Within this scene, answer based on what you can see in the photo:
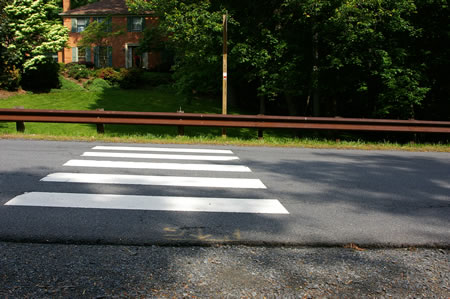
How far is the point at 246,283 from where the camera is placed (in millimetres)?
2881

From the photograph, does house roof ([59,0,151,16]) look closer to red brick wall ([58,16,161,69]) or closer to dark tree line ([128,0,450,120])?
red brick wall ([58,16,161,69])

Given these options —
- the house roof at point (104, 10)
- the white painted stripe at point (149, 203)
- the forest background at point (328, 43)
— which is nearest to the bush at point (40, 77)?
the house roof at point (104, 10)

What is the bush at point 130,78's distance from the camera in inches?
1276

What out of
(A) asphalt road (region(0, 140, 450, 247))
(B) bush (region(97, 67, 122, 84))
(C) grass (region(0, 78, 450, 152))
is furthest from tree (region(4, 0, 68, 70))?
(A) asphalt road (region(0, 140, 450, 247))

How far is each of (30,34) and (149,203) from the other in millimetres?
29794

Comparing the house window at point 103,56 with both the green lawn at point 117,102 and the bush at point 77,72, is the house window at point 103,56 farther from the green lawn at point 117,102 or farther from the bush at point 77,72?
the green lawn at point 117,102

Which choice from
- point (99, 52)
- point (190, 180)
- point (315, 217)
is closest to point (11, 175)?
point (190, 180)

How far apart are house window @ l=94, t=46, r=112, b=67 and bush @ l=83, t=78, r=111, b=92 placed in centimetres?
903

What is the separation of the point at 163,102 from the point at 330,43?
528 inches

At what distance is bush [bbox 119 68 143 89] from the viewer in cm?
3241

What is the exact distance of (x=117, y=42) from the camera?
41.2 metres

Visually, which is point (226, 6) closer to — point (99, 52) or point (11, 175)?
point (11, 175)

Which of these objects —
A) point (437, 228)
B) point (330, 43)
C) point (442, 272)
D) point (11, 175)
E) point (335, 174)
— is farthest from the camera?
point (330, 43)

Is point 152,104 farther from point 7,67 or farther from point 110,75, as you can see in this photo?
point 7,67
